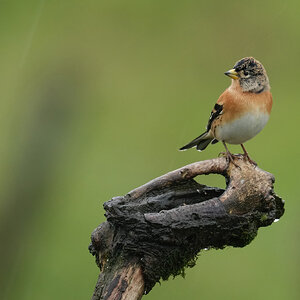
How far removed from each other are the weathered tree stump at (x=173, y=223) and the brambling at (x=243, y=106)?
3.34ft

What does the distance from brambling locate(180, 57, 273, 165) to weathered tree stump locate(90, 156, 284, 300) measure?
102cm

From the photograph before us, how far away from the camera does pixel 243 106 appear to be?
388 centimetres

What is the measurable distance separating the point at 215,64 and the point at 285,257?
146 inches

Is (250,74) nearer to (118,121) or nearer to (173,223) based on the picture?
(173,223)

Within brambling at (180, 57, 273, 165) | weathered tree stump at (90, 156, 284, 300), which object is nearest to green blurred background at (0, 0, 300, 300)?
brambling at (180, 57, 273, 165)

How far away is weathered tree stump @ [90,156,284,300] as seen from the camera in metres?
2.49

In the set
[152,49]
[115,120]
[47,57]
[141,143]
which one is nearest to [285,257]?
[141,143]

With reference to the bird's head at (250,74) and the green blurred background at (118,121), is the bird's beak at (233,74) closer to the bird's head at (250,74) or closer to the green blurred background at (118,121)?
the bird's head at (250,74)

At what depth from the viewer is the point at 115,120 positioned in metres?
8.97

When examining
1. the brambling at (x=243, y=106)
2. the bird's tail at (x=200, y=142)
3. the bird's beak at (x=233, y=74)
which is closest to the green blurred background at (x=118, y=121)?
the bird's tail at (x=200, y=142)

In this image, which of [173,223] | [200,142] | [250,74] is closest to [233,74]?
[250,74]

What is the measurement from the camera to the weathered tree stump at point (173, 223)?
249 centimetres

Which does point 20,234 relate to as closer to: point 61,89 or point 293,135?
point 61,89

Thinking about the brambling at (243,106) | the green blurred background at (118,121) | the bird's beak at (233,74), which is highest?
the green blurred background at (118,121)
